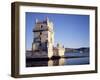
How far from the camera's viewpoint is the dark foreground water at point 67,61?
1987mm

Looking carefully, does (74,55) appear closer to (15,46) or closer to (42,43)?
(42,43)

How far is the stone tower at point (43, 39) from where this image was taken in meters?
1.99

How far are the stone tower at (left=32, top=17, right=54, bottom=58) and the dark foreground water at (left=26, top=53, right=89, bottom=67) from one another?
0.19 ft

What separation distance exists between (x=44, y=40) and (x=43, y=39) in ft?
0.04

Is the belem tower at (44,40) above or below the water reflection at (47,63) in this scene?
above

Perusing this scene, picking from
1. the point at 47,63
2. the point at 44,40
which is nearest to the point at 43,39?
A: the point at 44,40

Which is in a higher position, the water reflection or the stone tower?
the stone tower

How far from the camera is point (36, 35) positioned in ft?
6.54

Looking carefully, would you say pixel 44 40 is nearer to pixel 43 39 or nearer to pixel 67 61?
pixel 43 39

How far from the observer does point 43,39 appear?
202cm

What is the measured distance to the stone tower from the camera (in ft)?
6.54

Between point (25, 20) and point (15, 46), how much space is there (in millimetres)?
219

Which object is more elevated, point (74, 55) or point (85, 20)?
point (85, 20)

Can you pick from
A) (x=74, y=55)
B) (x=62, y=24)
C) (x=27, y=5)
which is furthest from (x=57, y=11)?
(x=74, y=55)
